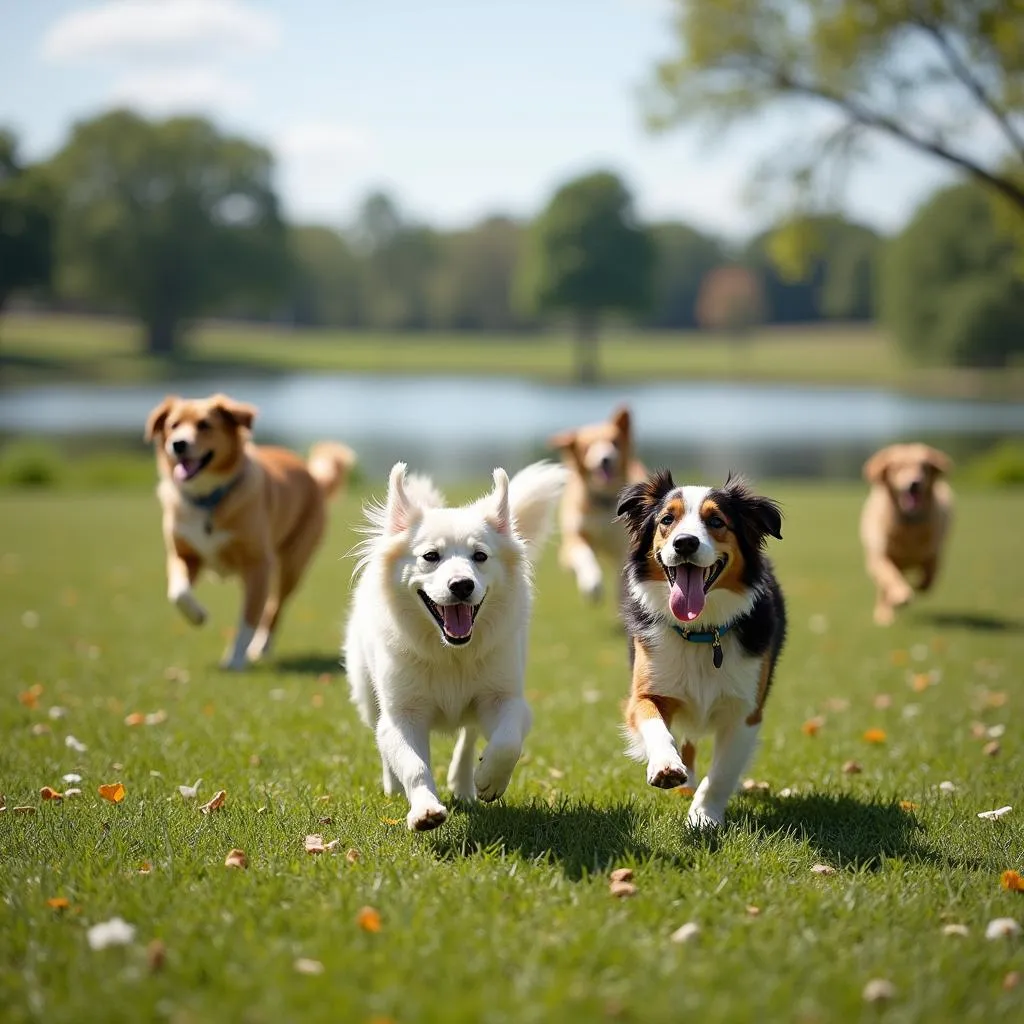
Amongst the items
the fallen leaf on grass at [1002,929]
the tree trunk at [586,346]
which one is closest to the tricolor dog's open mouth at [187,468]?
the fallen leaf on grass at [1002,929]

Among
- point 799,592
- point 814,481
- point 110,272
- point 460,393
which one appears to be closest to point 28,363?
point 110,272

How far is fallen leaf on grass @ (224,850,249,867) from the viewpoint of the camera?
13.9ft

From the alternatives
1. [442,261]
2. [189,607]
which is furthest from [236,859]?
[442,261]

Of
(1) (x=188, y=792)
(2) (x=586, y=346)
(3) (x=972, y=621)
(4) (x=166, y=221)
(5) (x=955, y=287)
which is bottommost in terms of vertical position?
(3) (x=972, y=621)

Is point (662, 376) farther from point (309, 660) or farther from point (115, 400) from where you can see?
point (309, 660)

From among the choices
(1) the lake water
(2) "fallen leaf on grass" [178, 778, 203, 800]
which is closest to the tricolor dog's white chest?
(2) "fallen leaf on grass" [178, 778, 203, 800]

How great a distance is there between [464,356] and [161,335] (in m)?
29.9

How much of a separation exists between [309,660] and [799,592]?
7140 millimetres

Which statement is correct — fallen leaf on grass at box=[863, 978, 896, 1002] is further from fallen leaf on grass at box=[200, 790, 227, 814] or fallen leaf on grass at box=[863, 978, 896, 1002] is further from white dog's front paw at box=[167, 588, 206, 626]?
white dog's front paw at box=[167, 588, 206, 626]

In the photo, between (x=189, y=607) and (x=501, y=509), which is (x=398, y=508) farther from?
(x=189, y=607)

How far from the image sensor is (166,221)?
235ft

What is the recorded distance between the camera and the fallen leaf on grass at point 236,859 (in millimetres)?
4223

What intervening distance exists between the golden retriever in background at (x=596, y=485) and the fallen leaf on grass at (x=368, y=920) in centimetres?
746

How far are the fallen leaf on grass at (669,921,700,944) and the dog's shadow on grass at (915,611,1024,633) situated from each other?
348 inches
